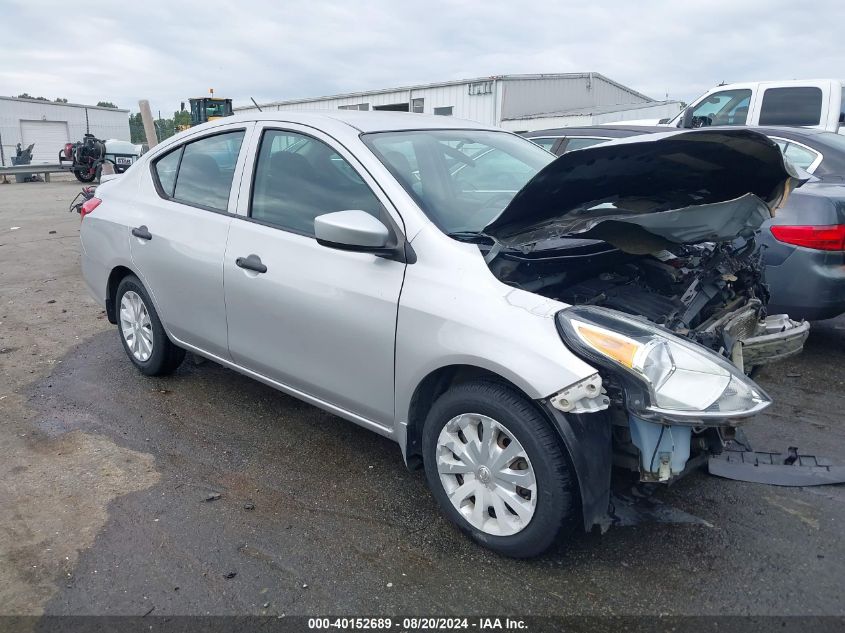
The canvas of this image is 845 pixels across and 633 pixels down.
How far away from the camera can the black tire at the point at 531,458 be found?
253 cm

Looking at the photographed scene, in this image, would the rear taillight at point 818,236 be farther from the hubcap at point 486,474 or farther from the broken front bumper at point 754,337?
the hubcap at point 486,474

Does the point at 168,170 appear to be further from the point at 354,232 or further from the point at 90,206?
the point at 354,232

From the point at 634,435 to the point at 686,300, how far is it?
878 mm

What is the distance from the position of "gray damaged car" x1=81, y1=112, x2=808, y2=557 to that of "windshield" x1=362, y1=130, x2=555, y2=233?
0.05 feet

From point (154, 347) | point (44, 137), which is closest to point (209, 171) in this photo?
point (154, 347)

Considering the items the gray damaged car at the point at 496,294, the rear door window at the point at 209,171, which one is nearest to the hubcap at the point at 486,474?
the gray damaged car at the point at 496,294

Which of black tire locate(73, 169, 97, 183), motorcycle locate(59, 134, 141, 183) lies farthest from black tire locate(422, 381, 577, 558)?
black tire locate(73, 169, 97, 183)

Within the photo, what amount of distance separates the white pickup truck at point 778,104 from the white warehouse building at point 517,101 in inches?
429

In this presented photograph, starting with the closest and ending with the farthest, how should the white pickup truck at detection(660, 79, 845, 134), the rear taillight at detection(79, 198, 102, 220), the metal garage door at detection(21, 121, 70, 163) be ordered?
the rear taillight at detection(79, 198, 102, 220), the white pickup truck at detection(660, 79, 845, 134), the metal garage door at detection(21, 121, 70, 163)

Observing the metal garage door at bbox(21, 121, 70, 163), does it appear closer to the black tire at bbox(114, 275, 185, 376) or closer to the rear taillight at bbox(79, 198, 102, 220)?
the rear taillight at bbox(79, 198, 102, 220)

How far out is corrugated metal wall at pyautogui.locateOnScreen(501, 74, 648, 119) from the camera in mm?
23344

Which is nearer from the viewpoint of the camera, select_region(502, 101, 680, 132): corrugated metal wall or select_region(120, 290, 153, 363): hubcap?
select_region(120, 290, 153, 363): hubcap

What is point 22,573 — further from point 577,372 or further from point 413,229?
point 577,372

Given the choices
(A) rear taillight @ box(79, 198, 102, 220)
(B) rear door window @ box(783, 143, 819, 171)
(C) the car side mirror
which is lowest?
(A) rear taillight @ box(79, 198, 102, 220)
